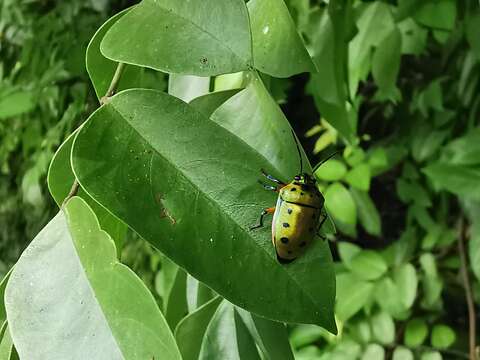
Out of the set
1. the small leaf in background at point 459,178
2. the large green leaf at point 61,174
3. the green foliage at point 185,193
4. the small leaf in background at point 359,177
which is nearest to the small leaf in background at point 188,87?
the green foliage at point 185,193

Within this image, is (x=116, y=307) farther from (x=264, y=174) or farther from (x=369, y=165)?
(x=369, y=165)

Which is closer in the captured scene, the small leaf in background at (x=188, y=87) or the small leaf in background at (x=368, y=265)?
the small leaf in background at (x=188, y=87)

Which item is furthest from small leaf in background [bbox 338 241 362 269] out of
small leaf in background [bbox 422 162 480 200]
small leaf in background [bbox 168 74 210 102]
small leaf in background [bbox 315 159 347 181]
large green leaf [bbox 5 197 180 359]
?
large green leaf [bbox 5 197 180 359]

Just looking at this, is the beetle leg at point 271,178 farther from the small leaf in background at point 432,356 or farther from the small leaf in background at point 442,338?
the small leaf in background at point 442,338

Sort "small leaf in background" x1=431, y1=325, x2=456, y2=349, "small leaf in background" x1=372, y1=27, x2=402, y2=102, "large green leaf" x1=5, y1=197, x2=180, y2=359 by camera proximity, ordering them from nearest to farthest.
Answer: "large green leaf" x1=5, y1=197, x2=180, y2=359 → "small leaf in background" x1=372, y1=27, x2=402, y2=102 → "small leaf in background" x1=431, y1=325, x2=456, y2=349

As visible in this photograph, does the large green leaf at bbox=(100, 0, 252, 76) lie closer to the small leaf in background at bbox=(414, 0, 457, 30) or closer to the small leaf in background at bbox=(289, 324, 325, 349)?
the small leaf in background at bbox=(414, 0, 457, 30)

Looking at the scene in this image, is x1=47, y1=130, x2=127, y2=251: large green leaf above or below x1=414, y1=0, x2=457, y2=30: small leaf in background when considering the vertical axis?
above

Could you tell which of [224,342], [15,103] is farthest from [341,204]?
[224,342]
